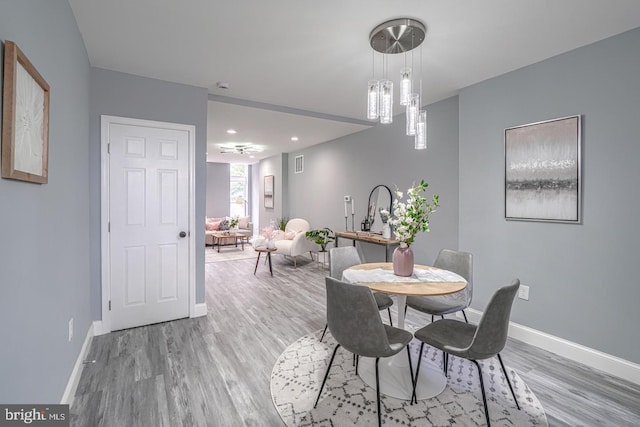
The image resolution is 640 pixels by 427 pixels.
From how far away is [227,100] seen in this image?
3.86m

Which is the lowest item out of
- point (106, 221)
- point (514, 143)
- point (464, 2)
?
point (106, 221)

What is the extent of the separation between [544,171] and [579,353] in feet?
5.11

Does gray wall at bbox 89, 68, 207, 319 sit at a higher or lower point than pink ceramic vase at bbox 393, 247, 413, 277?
higher

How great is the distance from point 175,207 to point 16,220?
2215 mm

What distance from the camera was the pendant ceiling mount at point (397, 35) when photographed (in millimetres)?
2207

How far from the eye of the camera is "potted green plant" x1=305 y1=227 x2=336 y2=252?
6.01 metres

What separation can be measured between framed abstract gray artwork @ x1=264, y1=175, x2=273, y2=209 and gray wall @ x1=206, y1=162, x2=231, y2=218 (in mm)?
2011

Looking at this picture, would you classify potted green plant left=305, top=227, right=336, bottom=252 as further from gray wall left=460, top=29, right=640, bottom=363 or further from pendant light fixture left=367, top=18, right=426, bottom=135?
pendant light fixture left=367, top=18, right=426, bottom=135

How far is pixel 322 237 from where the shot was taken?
6.09m

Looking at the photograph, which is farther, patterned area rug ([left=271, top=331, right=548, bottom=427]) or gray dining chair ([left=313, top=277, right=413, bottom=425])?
patterned area rug ([left=271, top=331, right=548, bottom=427])

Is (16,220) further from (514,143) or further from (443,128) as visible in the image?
(443,128)

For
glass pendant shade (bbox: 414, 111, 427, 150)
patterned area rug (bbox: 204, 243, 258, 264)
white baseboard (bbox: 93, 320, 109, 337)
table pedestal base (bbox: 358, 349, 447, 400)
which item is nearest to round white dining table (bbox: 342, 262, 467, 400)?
table pedestal base (bbox: 358, 349, 447, 400)

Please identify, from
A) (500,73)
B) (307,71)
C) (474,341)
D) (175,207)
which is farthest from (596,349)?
(175,207)

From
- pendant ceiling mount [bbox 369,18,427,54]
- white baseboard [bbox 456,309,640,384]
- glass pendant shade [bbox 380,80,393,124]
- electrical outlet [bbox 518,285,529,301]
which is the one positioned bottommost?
white baseboard [bbox 456,309,640,384]
